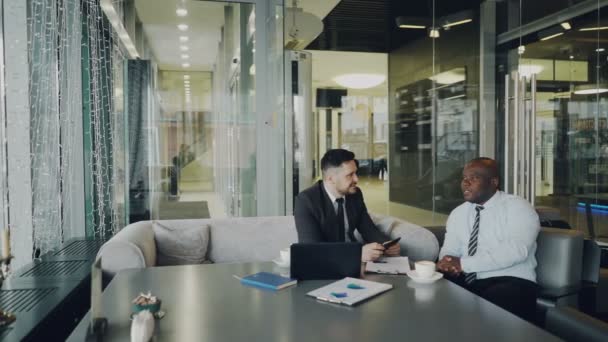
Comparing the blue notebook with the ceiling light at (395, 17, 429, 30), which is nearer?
the blue notebook

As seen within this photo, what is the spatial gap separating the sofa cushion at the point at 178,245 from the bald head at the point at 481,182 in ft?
6.05

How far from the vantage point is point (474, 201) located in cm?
288

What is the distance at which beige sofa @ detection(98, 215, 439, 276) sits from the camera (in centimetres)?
333

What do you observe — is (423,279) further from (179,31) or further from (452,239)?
(179,31)

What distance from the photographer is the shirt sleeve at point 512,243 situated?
8.60 ft

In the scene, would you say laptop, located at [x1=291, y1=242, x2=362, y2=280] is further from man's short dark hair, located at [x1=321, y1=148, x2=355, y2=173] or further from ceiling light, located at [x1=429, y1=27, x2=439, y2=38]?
ceiling light, located at [x1=429, y1=27, x2=439, y2=38]

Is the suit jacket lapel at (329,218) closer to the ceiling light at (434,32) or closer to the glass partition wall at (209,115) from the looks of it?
the glass partition wall at (209,115)

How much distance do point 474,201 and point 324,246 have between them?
51.9 inches

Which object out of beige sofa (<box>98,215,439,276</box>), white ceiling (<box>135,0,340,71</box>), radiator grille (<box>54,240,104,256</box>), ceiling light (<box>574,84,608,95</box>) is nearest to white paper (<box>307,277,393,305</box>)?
beige sofa (<box>98,215,439,276</box>)

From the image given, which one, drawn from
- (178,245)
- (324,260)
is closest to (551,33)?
(178,245)

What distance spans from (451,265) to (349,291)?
46.8 inches

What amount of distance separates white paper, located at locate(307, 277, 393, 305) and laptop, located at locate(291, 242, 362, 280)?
6 cm

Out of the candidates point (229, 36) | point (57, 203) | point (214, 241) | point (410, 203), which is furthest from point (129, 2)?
point (410, 203)

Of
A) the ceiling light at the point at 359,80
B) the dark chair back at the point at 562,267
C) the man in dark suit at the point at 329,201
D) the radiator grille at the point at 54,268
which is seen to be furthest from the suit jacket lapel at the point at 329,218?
the ceiling light at the point at 359,80
